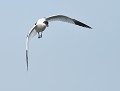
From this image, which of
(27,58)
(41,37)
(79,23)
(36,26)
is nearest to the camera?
(41,37)

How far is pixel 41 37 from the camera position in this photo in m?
22.2

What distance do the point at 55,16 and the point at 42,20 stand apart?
2.82 m

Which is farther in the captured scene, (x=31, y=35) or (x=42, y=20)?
(x=31, y=35)

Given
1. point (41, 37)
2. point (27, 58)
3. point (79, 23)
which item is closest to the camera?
point (41, 37)

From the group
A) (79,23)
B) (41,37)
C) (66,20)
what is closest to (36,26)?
(41,37)

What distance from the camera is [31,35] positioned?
27047 mm

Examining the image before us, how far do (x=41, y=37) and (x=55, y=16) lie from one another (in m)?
5.13

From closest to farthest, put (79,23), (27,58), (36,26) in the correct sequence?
(36,26)
(27,58)
(79,23)

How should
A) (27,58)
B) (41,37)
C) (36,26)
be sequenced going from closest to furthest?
(41,37), (36,26), (27,58)

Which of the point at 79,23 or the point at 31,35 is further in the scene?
the point at 79,23

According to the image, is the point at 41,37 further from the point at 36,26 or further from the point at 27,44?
the point at 27,44

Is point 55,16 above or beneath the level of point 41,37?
above

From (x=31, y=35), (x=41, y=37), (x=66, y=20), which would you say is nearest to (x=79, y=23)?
(x=66, y=20)

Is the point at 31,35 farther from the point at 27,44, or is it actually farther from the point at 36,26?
the point at 36,26
